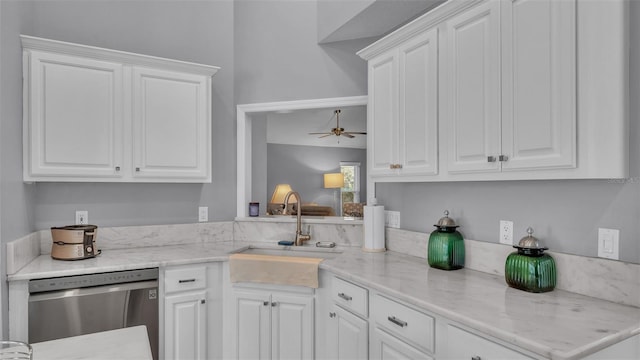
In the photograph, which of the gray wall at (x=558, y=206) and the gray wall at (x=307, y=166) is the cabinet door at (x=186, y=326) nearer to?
the gray wall at (x=558, y=206)

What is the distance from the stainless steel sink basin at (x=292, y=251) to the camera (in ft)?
9.50

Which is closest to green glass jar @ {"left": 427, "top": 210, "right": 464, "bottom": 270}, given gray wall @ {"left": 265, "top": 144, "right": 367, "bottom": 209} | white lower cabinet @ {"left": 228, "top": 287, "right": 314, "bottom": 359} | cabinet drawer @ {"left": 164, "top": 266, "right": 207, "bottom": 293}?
white lower cabinet @ {"left": 228, "top": 287, "right": 314, "bottom": 359}

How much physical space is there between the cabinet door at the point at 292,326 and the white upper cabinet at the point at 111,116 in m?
1.10

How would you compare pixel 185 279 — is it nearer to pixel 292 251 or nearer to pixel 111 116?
pixel 292 251

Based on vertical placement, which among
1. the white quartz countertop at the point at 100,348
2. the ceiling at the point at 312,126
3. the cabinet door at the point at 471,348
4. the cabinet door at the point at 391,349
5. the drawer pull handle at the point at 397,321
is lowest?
the cabinet door at the point at 391,349

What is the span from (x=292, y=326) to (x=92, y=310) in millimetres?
1171

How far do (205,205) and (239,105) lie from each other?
35.3 inches

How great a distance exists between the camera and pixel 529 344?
45.5 inches

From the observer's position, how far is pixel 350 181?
968 cm

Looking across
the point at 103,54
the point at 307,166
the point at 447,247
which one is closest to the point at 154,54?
the point at 103,54

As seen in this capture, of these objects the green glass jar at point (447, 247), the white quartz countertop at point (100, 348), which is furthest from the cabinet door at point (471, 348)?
the white quartz countertop at point (100, 348)

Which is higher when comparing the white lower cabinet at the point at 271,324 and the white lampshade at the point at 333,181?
the white lampshade at the point at 333,181

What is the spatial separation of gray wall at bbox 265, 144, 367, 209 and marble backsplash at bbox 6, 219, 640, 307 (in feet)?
17.9

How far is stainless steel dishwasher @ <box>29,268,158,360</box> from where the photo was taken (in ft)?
6.88
